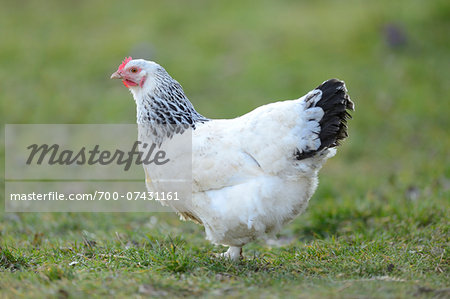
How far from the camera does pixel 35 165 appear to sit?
8852 millimetres

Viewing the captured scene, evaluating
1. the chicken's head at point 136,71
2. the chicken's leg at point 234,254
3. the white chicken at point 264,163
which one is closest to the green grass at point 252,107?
the chicken's leg at point 234,254

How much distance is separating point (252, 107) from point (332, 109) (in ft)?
18.3

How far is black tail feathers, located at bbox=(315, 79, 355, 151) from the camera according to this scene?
4262 mm

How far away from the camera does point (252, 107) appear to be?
9.84m

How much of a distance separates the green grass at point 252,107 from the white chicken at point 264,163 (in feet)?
1.43

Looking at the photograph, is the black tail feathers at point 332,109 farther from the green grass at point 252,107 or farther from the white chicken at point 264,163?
the green grass at point 252,107

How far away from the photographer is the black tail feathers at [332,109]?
4.26 m

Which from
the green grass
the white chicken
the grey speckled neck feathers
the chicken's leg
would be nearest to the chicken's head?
the grey speckled neck feathers

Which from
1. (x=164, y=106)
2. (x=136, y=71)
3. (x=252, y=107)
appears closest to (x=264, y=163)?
(x=164, y=106)

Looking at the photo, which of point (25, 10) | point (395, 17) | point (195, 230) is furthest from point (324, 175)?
point (25, 10)

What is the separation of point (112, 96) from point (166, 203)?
6.54 meters

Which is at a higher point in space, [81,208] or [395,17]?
[395,17]

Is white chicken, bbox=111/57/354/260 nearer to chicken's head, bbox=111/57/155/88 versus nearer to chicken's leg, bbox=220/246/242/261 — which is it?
chicken's leg, bbox=220/246/242/261

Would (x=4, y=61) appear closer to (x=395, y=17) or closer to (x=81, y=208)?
(x=81, y=208)
